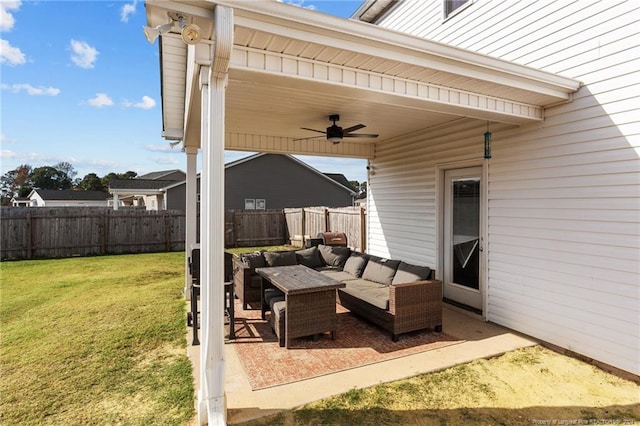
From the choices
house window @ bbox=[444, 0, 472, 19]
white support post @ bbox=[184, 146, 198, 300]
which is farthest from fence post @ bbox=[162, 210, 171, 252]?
house window @ bbox=[444, 0, 472, 19]

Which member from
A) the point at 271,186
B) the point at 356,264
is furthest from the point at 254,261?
the point at 271,186

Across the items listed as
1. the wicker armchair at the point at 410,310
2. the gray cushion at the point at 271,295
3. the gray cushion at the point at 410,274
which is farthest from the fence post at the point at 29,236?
the gray cushion at the point at 410,274

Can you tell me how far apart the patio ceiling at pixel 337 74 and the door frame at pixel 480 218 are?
73cm

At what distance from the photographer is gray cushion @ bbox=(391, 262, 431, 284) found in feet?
15.1

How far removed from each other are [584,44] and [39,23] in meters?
8.52

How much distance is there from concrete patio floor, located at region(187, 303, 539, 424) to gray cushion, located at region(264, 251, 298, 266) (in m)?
1.77

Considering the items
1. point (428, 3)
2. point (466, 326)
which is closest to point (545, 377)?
point (466, 326)

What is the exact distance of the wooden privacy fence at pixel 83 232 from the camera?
11000 mm

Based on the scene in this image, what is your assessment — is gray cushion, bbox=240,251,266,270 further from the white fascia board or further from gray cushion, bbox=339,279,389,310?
the white fascia board

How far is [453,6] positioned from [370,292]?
17.0ft

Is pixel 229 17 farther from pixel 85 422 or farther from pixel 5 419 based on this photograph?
pixel 5 419

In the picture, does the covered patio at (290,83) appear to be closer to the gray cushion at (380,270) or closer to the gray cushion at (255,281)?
the gray cushion at (380,270)

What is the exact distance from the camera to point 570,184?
393 centimetres

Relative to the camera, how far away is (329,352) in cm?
394
